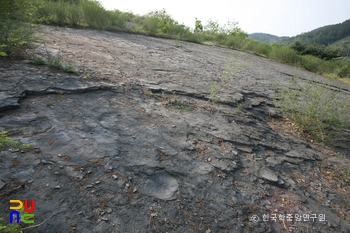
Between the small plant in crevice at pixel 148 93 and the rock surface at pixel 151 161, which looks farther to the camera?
the small plant in crevice at pixel 148 93

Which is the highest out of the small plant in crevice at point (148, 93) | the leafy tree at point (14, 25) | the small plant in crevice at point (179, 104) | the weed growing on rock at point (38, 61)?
the leafy tree at point (14, 25)

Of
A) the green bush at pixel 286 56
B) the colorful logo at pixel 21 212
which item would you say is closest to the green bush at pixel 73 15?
the colorful logo at pixel 21 212

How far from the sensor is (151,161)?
6.45 feet

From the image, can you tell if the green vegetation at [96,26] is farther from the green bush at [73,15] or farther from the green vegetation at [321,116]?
the green vegetation at [321,116]

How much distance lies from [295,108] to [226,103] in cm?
121

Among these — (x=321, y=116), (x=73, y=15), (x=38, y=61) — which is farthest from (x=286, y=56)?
(x=38, y=61)

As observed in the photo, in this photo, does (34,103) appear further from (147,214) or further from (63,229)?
(147,214)

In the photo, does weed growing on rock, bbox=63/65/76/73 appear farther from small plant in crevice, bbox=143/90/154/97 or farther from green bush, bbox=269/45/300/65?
green bush, bbox=269/45/300/65

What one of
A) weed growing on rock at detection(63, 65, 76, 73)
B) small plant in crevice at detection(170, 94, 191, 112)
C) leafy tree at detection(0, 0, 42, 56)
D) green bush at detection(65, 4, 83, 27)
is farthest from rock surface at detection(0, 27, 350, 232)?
green bush at detection(65, 4, 83, 27)

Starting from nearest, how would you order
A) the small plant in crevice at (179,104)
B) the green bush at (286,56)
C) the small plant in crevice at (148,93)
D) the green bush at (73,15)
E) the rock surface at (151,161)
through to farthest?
1. the rock surface at (151,161)
2. the small plant in crevice at (179,104)
3. the small plant in crevice at (148,93)
4. the green bush at (73,15)
5. the green bush at (286,56)

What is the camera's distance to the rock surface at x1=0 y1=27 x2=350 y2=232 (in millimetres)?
1471

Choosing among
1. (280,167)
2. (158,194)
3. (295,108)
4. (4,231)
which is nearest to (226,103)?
(295,108)

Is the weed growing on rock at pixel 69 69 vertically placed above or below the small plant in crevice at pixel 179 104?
above

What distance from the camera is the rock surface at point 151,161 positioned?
1.47m
